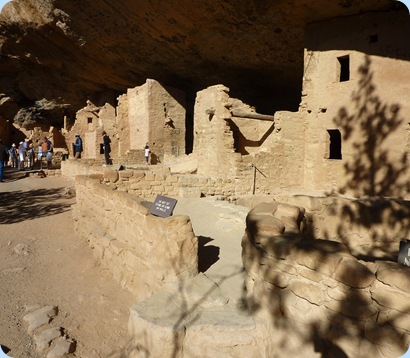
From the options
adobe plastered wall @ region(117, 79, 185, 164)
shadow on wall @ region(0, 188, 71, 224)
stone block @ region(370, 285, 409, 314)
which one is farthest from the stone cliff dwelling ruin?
shadow on wall @ region(0, 188, 71, 224)

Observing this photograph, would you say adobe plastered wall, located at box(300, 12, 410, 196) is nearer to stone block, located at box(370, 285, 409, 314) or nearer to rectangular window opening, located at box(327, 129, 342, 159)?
rectangular window opening, located at box(327, 129, 342, 159)

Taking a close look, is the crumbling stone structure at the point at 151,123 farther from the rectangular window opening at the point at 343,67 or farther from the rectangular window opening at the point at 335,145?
the rectangular window opening at the point at 343,67

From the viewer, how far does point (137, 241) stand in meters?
4.18

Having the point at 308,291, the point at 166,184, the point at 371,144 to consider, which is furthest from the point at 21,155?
the point at 308,291

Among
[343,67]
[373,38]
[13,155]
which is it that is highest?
[373,38]

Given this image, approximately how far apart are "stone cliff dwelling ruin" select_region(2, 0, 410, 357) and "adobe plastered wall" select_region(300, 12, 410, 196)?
3 cm

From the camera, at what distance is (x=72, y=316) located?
13.1ft

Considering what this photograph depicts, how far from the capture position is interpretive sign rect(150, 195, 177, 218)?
3.63 m

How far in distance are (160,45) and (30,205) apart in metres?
8.75

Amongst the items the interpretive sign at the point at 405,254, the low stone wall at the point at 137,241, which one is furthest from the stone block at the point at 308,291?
the low stone wall at the point at 137,241

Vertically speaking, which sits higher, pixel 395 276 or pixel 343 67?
pixel 343 67

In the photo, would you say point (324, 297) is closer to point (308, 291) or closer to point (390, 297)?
point (308, 291)

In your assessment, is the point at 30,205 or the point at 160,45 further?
the point at 160,45

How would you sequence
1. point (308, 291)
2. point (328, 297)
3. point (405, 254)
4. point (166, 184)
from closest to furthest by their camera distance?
point (328, 297)
point (308, 291)
point (405, 254)
point (166, 184)
